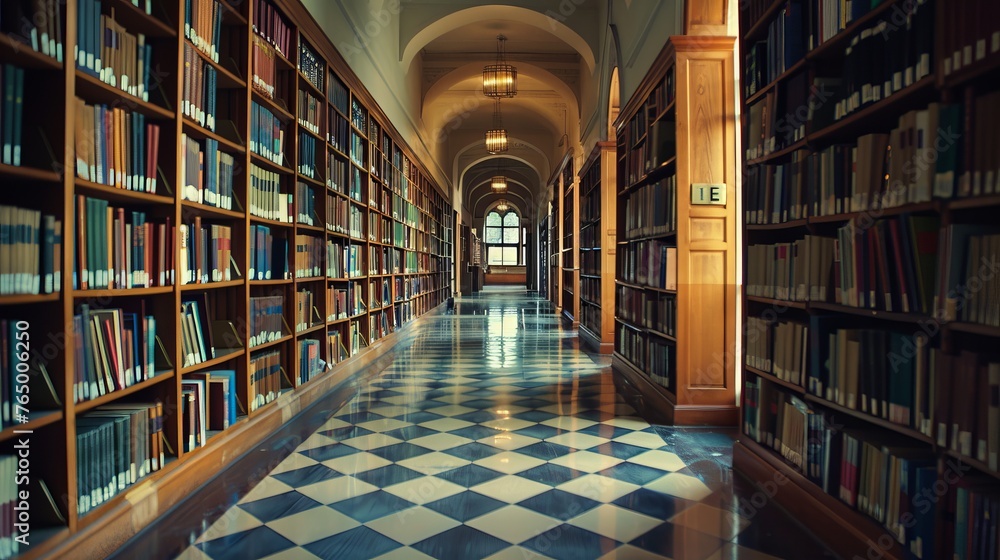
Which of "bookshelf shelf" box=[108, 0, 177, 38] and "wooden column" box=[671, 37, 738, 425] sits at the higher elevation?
"bookshelf shelf" box=[108, 0, 177, 38]

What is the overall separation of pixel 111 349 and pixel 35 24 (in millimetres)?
1160

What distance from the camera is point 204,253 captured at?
3236mm

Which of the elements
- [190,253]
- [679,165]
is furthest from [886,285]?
[190,253]

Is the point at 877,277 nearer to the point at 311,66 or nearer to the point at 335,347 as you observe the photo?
the point at 311,66

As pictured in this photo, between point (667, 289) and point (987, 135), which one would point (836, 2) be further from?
point (667, 289)

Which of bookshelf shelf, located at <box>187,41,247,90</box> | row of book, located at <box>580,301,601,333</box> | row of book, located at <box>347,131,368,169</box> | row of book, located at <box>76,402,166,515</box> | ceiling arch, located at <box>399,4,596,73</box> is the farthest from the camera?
ceiling arch, located at <box>399,4,596,73</box>

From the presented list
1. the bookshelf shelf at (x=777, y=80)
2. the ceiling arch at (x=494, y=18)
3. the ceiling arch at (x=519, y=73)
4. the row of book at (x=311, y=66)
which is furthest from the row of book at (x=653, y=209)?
the ceiling arch at (x=519, y=73)

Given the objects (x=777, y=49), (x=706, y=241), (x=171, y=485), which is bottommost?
(x=171, y=485)

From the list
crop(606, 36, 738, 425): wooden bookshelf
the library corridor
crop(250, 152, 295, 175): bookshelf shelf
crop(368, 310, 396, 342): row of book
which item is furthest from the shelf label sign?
crop(368, 310, 396, 342): row of book

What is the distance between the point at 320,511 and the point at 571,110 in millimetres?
10914

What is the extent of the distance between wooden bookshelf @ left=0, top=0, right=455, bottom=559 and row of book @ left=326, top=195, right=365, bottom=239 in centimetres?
4

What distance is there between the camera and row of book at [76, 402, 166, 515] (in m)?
2.22

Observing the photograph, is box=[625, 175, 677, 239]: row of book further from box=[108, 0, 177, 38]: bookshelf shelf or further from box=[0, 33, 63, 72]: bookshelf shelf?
box=[0, 33, 63, 72]: bookshelf shelf

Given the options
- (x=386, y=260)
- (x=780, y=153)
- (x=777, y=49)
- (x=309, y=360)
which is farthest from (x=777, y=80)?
(x=386, y=260)
